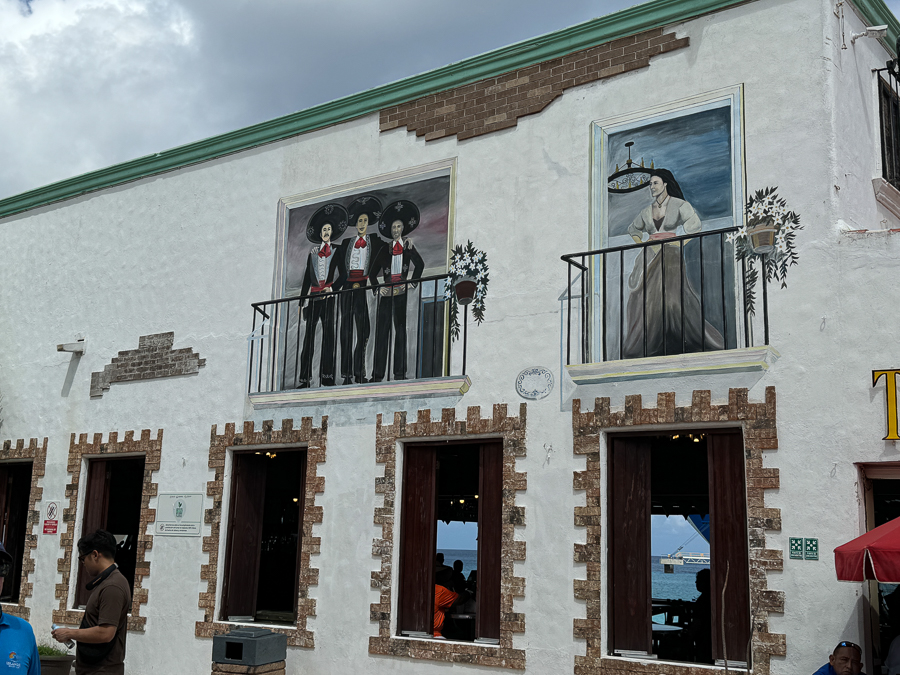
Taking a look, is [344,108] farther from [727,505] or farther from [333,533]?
[727,505]

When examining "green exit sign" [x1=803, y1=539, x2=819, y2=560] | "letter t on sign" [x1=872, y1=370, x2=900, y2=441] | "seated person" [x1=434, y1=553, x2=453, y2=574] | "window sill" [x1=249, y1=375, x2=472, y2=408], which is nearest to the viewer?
"letter t on sign" [x1=872, y1=370, x2=900, y2=441]

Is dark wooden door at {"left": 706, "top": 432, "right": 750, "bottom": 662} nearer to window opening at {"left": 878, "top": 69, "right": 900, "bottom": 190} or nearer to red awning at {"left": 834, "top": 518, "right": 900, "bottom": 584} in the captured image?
red awning at {"left": 834, "top": 518, "right": 900, "bottom": 584}

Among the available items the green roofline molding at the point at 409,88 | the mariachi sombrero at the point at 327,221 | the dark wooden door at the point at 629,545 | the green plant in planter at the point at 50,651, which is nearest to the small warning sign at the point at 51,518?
the green plant in planter at the point at 50,651

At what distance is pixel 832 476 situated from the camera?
7711 mm

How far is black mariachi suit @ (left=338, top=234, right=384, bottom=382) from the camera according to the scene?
→ 1077cm

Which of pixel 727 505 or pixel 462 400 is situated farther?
pixel 462 400

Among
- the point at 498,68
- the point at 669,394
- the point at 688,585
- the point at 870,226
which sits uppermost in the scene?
the point at 498,68

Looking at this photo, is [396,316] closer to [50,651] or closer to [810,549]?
[810,549]

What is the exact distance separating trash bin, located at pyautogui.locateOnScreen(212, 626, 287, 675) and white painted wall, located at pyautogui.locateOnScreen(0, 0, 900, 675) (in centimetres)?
53

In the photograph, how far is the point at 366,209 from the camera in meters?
11.1

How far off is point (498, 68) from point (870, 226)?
4175mm

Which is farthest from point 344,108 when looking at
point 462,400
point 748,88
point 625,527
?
point 625,527

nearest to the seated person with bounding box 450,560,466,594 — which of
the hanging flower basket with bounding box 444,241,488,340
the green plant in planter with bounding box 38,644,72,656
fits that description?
the hanging flower basket with bounding box 444,241,488,340

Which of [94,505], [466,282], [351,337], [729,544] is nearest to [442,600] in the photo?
[351,337]
